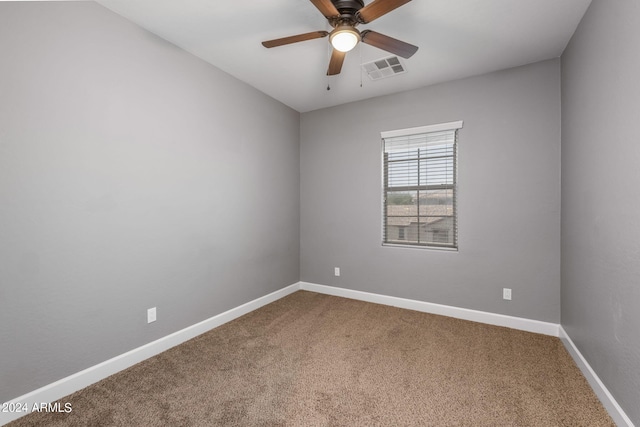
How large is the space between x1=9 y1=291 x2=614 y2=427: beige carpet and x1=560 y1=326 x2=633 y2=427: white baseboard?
0.16ft

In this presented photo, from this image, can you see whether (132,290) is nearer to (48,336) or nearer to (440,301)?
(48,336)

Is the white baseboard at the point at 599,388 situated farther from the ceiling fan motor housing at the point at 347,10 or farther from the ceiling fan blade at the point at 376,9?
the ceiling fan motor housing at the point at 347,10

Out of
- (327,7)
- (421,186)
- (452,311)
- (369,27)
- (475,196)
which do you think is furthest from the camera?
(421,186)

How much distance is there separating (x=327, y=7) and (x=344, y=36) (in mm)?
213

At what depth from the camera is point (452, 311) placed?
3.18 metres

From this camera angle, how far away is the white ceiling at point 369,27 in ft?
6.70

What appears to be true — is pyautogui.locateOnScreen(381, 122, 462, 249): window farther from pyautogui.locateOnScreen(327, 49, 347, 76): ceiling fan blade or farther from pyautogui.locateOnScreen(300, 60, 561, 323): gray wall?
pyautogui.locateOnScreen(327, 49, 347, 76): ceiling fan blade

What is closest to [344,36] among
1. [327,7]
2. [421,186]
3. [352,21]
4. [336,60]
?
[352,21]

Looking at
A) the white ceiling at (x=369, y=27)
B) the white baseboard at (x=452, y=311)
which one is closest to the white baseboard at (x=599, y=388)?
the white baseboard at (x=452, y=311)

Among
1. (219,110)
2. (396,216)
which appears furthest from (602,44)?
(219,110)

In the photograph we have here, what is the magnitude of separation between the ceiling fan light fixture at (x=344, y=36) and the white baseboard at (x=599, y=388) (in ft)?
8.75

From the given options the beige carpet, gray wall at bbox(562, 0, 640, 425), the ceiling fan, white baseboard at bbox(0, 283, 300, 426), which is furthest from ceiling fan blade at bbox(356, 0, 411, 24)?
white baseboard at bbox(0, 283, 300, 426)

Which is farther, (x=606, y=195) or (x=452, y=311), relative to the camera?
(x=452, y=311)

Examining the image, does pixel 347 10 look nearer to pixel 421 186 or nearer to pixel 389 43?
pixel 389 43
